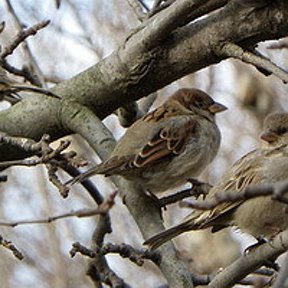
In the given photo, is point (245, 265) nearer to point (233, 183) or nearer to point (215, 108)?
point (233, 183)

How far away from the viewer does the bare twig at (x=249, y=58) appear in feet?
7.76

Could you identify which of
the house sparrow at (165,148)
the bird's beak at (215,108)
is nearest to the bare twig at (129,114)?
the house sparrow at (165,148)

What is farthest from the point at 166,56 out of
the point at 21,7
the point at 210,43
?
the point at 21,7

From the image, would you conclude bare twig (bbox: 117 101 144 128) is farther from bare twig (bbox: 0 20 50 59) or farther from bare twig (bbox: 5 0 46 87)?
bare twig (bbox: 0 20 50 59)

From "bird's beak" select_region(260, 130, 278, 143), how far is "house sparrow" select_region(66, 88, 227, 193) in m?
0.50

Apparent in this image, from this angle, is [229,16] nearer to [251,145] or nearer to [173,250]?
[173,250]

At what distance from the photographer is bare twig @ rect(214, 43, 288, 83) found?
237 centimetres

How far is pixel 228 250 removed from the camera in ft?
23.6

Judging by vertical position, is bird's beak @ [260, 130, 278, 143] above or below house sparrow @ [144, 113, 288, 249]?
above

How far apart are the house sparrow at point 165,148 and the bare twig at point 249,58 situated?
0.94m

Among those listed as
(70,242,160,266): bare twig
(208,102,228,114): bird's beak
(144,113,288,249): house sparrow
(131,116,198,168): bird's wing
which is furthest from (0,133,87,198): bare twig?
(208,102,228,114): bird's beak

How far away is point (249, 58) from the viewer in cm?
267

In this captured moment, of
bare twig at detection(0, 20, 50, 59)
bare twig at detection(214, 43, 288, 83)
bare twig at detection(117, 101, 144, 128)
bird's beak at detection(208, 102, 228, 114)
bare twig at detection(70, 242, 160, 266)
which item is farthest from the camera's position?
bird's beak at detection(208, 102, 228, 114)

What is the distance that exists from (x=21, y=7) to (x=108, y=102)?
158 inches
